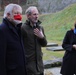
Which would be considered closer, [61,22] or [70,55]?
[70,55]

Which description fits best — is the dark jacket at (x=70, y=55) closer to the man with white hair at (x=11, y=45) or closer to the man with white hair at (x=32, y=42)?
the man with white hair at (x=32, y=42)

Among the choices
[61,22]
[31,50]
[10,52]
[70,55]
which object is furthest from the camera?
[61,22]

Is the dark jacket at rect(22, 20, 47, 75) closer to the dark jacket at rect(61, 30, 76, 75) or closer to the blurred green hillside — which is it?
the dark jacket at rect(61, 30, 76, 75)

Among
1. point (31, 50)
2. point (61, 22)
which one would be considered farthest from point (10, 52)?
point (61, 22)

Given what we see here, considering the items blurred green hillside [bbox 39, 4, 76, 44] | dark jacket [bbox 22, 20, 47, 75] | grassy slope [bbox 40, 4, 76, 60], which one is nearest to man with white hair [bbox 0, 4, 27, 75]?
dark jacket [bbox 22, 20, 47, 75]

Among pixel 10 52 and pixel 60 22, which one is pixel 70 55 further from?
pixel 60 22

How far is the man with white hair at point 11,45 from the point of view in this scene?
3.25m

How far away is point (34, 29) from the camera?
420 cm

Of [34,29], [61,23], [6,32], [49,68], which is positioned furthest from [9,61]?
[61,23]

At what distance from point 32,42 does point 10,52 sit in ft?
2.96

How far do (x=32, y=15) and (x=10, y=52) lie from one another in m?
1.00

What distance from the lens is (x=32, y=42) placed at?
13.7 feet

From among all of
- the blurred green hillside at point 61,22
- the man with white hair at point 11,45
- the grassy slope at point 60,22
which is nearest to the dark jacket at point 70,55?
the man with white hair at point 11,45

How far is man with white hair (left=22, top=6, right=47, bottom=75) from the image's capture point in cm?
414
